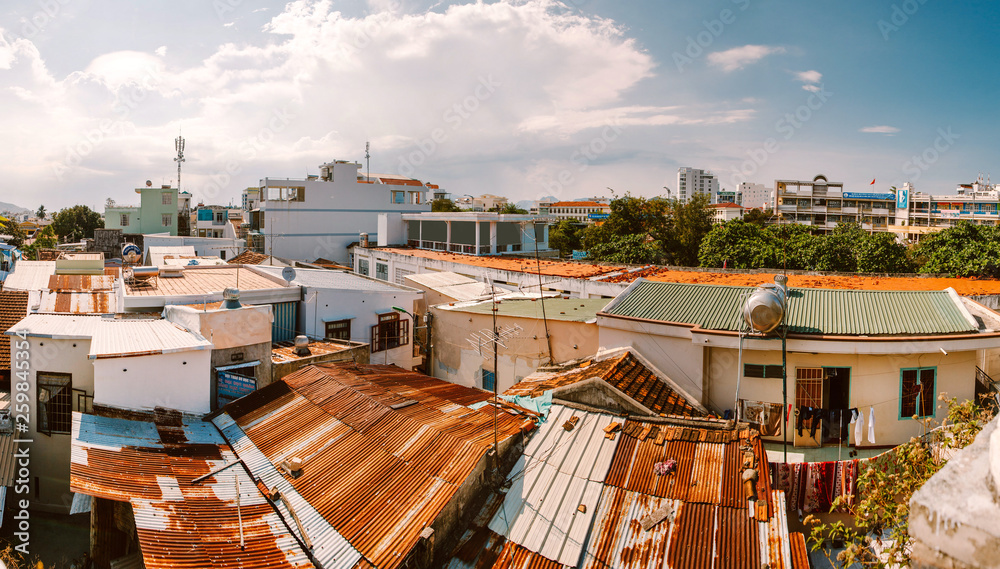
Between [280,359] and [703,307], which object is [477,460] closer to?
[703,307]

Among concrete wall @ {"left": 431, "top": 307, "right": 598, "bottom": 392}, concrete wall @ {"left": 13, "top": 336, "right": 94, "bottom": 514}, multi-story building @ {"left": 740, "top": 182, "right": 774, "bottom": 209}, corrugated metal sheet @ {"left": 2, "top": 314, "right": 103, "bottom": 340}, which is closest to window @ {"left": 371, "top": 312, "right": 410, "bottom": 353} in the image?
concrete wall @ {"left": 431, "top": 307, "right": 598, "bottom": 392}

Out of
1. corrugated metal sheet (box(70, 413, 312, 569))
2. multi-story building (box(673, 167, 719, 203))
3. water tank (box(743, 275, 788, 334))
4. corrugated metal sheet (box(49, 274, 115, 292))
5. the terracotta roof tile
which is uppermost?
multi-story building (box(673, 167, 719, 203))

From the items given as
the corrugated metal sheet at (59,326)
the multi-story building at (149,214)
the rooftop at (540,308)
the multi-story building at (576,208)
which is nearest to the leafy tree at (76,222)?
the multi-story building at (149,214)

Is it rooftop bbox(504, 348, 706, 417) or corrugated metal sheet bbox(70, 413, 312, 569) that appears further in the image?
rooftop bbox(504, 348, 706, 417)

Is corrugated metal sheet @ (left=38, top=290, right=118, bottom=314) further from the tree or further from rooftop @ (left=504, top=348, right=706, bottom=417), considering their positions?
the tree

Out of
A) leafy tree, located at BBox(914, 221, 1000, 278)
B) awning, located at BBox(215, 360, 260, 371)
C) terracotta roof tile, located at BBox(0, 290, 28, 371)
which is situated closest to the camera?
awning, located at BBox(215, 360, 260, 371)

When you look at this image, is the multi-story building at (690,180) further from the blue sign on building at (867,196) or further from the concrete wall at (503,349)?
the concrete wall at (503,349)

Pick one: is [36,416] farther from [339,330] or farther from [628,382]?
[628,382]
